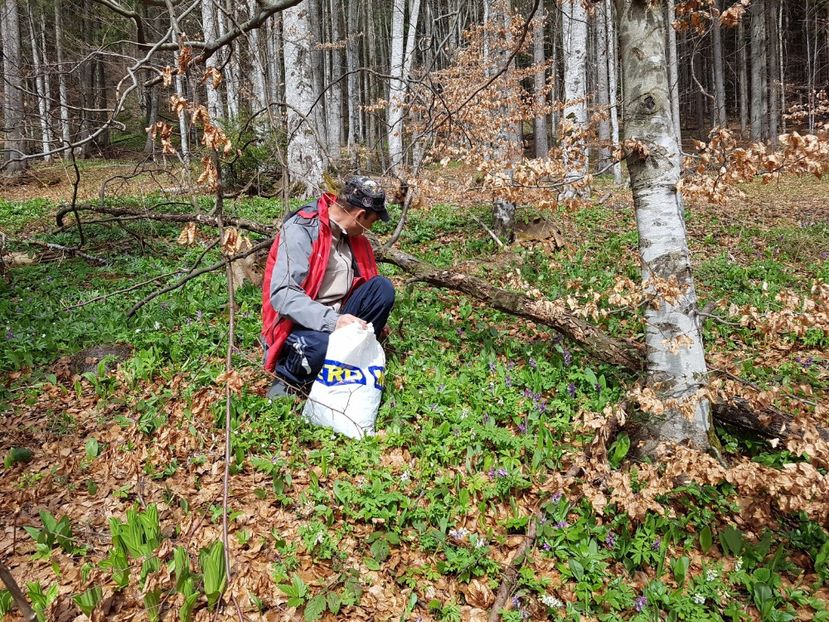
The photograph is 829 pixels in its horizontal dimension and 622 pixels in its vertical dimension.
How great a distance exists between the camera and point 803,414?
3.52m

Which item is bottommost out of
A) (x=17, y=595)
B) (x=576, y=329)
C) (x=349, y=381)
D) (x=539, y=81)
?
(x=17, y=595)

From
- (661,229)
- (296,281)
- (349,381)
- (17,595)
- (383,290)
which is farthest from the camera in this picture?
(383,290)

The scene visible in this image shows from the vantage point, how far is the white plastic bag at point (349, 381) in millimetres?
3377

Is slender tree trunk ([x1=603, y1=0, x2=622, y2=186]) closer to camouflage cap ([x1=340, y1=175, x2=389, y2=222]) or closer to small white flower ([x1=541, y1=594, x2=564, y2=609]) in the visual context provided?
camouflage cap ([x1=340, y1=175, x2=389, y2=222])

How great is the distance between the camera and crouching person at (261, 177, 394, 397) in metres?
3.46

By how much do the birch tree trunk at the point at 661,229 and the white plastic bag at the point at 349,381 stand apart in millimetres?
1768

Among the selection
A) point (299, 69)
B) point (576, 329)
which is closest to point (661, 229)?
point (576, 329)

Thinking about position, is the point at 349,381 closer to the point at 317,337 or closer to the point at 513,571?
the point at 317,337

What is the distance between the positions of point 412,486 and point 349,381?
787 millimetres

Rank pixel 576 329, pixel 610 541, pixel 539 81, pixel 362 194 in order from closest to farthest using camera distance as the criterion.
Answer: pixel 610 541 < pixel 362 194 < pixel 576 329 < pixel 539 81

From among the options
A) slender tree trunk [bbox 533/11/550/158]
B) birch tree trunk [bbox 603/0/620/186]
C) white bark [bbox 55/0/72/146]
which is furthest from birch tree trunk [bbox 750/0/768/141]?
white bark [bbox 55/0/72/146]

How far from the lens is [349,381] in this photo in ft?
11.2

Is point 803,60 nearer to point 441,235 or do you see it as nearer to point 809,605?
point 441,235

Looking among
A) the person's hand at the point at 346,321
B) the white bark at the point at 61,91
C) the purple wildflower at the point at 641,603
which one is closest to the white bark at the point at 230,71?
the white bark at the point at 61,91
